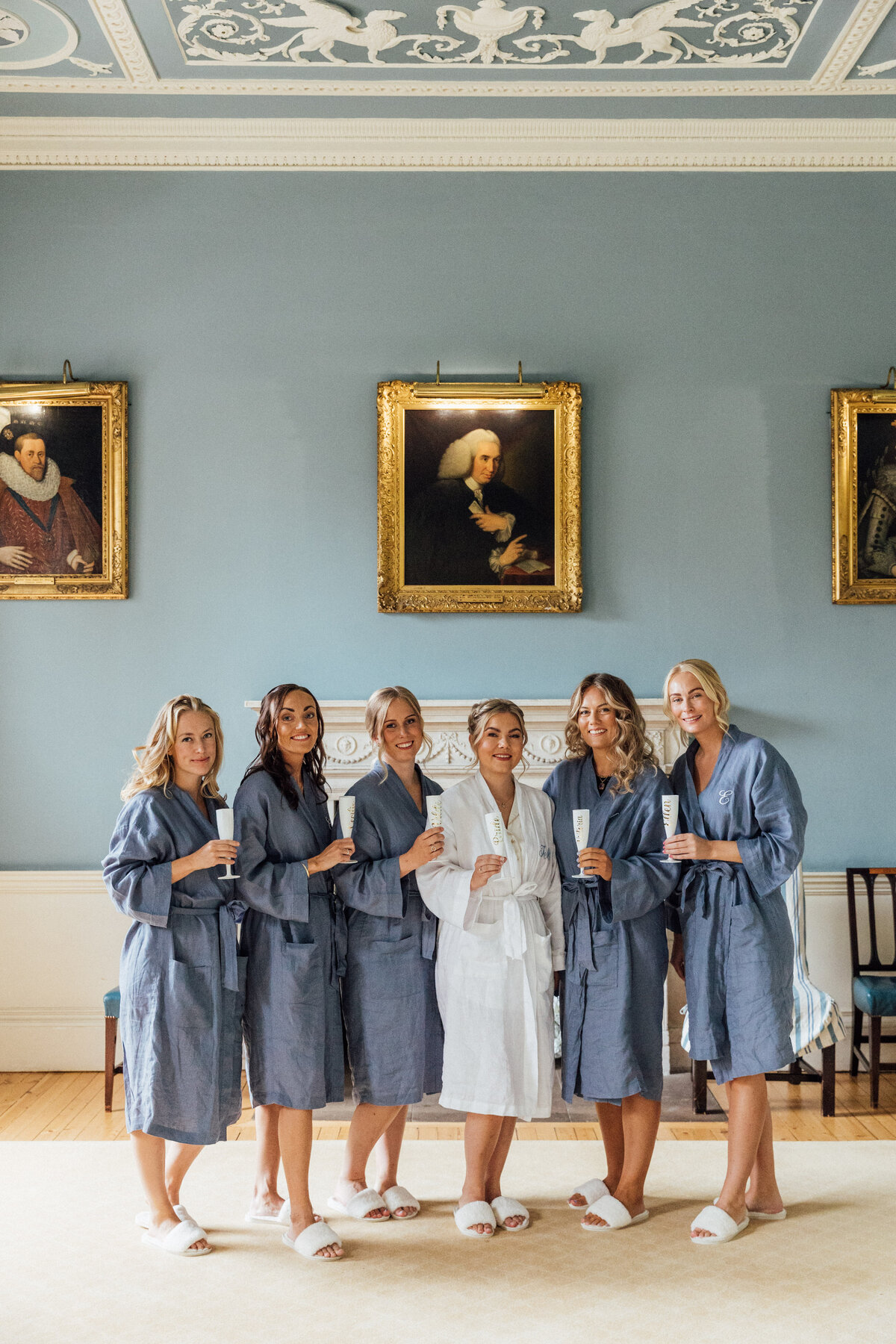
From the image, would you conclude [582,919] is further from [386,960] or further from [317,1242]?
[317,1242]

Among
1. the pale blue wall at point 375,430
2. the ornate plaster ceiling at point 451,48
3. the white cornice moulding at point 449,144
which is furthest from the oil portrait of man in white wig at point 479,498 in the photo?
the ornate plaster ceiling at point 451,48

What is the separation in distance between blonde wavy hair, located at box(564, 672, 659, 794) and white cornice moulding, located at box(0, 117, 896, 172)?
9.85ft

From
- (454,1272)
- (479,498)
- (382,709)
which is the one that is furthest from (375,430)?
(454,1272)

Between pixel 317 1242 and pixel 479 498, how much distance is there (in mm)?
3253

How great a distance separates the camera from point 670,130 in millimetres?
5105

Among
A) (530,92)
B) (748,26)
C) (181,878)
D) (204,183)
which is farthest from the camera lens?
(204,183)

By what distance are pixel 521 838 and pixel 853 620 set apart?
103 inches

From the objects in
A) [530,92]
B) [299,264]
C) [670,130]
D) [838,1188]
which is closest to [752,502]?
[670,130]

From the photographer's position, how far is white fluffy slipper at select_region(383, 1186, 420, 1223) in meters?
3.45

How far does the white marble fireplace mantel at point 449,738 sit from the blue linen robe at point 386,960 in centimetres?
166

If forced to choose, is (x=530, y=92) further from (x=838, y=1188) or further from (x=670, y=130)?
(x=838, y=1188)

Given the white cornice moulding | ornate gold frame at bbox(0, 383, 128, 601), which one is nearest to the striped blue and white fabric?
ornate gold frame at bbox(0, 383, 128, 601)

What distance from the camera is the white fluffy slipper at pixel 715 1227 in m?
3.25

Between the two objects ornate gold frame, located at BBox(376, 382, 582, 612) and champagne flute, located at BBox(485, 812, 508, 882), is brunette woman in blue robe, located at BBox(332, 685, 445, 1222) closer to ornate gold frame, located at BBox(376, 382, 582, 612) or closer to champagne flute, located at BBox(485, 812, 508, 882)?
champagne flute, located at BBox(485, 812, 508, 882)
